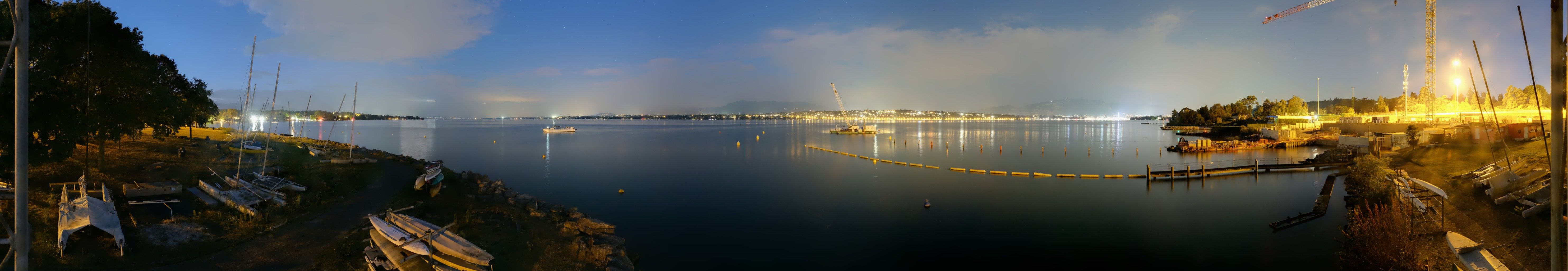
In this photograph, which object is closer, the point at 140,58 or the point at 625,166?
the point at 140,58


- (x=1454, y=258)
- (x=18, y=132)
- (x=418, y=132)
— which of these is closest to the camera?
(x=18, y=132)

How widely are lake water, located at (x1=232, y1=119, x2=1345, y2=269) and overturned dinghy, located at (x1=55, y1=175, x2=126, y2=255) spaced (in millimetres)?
8133

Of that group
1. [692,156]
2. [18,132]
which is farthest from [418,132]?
[18,132]

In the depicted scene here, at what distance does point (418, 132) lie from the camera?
88.8m

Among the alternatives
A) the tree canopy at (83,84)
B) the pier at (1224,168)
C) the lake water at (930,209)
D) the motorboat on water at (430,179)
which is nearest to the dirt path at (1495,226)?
the lake water at (930,209)

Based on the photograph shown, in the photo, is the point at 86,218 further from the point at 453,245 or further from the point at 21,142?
the point at 21,142

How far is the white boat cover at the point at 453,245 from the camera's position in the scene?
344 inches

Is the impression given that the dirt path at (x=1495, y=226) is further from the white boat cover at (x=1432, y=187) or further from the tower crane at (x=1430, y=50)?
the tower crane at (x=1430, y=50)

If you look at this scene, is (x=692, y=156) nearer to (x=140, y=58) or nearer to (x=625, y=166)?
(x=625, y=166)

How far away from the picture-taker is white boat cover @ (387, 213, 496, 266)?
8.73 meters

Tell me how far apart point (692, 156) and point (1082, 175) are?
83.4 feet

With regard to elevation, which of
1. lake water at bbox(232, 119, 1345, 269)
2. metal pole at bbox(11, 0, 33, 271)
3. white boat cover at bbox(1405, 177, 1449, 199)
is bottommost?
lake water at bbox(232, 119, 1345, 269)

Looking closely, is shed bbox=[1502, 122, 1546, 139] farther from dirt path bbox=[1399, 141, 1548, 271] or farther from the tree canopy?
the tree canopy

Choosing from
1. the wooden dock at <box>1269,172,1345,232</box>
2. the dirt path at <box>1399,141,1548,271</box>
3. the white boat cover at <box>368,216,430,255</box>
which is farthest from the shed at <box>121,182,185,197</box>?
the wooden dock at <box>1269,172,1345,232</box>
